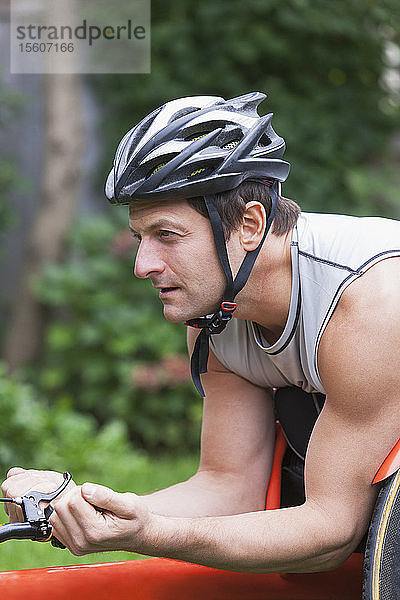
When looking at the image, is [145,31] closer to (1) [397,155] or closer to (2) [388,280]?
(1) [397,155]

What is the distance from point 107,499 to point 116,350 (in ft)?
11.1

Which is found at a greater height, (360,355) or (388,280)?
(388,280)

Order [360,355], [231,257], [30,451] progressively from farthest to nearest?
[30,451]
[231,257]
[360,355]

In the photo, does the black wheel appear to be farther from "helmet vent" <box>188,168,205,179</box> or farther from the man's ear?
"helmet vent" <box>188,168,205,179</box>

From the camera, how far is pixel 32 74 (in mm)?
5266

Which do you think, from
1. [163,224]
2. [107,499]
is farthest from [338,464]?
[163,224]

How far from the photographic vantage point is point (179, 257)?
1.58m

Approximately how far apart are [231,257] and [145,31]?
3.87 m

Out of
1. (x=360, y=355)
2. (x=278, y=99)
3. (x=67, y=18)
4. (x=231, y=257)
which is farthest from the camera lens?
(x=278, y=99)

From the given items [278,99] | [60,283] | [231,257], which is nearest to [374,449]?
[231,257]

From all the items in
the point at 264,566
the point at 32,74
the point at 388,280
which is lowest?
the point at 264,566

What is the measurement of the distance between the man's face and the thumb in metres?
0.41

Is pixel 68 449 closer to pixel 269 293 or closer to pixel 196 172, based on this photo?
pixel 269 293

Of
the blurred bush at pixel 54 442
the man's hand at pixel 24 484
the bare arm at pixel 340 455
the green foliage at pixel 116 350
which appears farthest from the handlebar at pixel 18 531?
the green foliage at pixel 116 350
